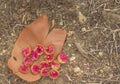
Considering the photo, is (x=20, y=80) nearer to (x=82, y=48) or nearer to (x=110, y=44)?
(x=82, y=48)

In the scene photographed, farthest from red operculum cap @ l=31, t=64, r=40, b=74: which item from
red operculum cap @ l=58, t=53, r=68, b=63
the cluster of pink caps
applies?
red operculum cap @ l=58, t=53, r=68, b=63

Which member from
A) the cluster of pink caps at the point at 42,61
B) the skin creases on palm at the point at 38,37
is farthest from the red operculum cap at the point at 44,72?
the skin creases on palm at the point at 38,37

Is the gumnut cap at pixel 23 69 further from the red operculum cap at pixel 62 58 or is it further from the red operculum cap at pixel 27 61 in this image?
the red operculum cap at pixel 62 58

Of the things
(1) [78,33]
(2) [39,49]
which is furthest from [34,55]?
(1) [78,33]

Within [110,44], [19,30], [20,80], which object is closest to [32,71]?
[20,80]

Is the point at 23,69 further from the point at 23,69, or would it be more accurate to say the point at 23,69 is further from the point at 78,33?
the point at 78,33

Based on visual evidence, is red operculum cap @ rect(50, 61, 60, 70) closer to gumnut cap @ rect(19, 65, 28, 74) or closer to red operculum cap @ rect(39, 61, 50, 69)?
red operculum cap @ rect(39, 61, 50, 69)

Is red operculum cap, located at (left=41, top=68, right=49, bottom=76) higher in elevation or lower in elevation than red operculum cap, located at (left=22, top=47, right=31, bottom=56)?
lower
